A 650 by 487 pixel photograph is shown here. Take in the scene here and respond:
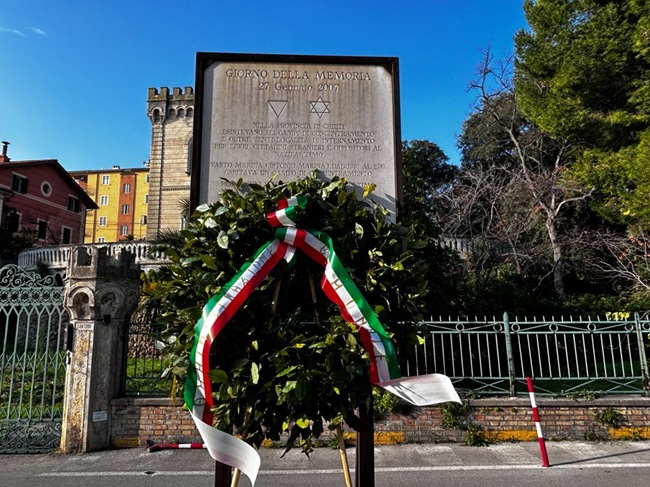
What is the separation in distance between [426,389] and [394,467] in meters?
4.31

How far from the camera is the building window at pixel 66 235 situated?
36.3 m

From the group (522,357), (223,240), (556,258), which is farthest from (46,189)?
(223,240)

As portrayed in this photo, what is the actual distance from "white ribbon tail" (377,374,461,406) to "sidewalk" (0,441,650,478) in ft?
13.7

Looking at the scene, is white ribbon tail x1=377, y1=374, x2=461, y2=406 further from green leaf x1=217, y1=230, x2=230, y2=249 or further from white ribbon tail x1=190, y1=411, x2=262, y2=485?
green leaf x1=217, y1=230, x2=230, y2=249

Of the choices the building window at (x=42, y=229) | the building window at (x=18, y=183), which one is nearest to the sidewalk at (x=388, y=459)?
the building window at (x=18, y=183)

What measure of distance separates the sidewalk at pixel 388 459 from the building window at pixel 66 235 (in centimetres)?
3453

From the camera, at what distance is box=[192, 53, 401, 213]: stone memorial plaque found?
138 inches

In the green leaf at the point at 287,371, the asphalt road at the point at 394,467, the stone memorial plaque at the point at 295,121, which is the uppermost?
the stone memorial plaque at the point at 295,121

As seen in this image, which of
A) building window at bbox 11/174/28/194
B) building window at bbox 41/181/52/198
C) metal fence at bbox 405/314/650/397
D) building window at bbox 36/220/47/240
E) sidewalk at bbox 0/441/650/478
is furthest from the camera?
building window at bbox 41/181/52/198

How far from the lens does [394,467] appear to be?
581cm

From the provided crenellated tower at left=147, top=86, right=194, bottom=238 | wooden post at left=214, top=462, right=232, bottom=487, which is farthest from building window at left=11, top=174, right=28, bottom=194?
wooden post at left=214, top=462, right=232, bottom=487

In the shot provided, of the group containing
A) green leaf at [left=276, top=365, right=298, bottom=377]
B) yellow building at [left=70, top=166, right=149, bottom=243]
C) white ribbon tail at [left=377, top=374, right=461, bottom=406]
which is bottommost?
white ribbon tail at [left=377, top=374, right=461, bottom=406]

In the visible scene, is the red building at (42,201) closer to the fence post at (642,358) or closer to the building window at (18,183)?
the building window at (18,183)

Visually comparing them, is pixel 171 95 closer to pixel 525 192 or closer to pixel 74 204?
pixel 74 204
